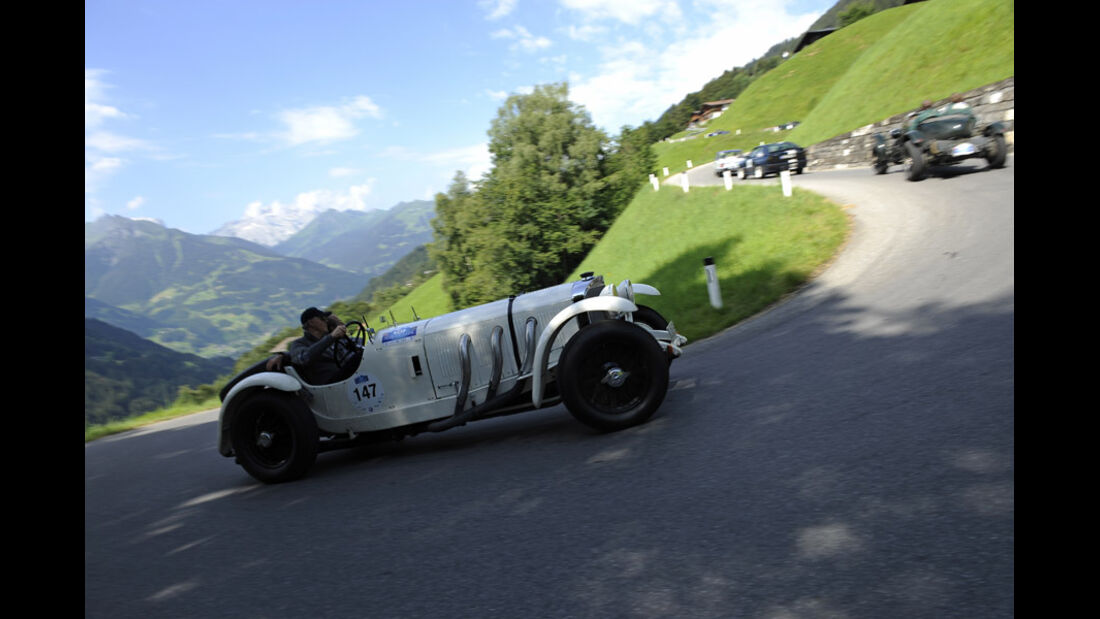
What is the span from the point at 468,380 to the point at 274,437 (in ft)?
6.38

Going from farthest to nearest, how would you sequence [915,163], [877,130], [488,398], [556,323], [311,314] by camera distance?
[877,130] < [915,163] < [311,314] < [488,398] < [556,323]

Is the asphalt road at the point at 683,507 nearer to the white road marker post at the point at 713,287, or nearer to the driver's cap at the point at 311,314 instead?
the driver's cap at the point at 311,314

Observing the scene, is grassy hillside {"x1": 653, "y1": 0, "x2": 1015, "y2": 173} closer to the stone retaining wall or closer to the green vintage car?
the stone retaining wall

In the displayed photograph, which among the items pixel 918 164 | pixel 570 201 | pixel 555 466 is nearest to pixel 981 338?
pixel 555 466

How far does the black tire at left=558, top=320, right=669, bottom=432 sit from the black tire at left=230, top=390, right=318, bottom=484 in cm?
245

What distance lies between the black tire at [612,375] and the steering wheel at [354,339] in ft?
7.22

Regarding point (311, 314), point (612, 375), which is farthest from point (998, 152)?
point (311, 314)

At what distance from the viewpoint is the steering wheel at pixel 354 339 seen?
6441mm

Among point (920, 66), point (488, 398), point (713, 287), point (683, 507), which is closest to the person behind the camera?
point (683, 507)

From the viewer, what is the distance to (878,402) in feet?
15.6

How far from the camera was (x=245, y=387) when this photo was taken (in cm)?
627

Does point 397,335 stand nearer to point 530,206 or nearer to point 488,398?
point 488,398
